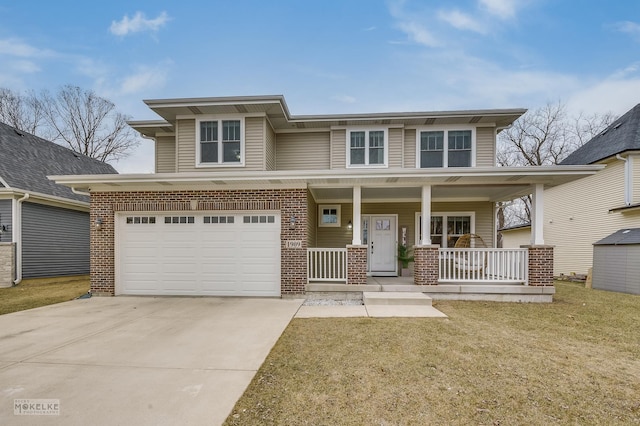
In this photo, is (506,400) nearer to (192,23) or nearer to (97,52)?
(192,23)

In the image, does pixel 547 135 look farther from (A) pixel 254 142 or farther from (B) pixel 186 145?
(B) pixel 186 145

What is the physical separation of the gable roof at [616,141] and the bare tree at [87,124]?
2873cm

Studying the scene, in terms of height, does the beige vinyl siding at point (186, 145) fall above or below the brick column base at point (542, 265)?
above

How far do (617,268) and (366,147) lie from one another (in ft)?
30.5

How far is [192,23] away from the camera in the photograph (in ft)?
39.9

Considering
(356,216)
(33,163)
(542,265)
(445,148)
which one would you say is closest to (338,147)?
(356,216)

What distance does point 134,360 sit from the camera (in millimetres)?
3805

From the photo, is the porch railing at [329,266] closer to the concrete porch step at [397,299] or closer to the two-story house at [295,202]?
the two-story house at [295,202]

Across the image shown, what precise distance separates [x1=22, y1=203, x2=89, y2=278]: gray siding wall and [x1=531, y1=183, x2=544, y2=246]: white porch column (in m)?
15.6

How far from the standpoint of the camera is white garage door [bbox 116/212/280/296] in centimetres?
774

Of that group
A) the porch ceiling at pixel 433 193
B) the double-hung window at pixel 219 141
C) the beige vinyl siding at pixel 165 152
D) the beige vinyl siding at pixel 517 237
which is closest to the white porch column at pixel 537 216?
the porch ceiling at pixel 433 193

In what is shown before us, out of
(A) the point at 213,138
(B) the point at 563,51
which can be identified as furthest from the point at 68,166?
(B) the point at 563,51

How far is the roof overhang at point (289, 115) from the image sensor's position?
8641 mm

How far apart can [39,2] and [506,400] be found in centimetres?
1882
